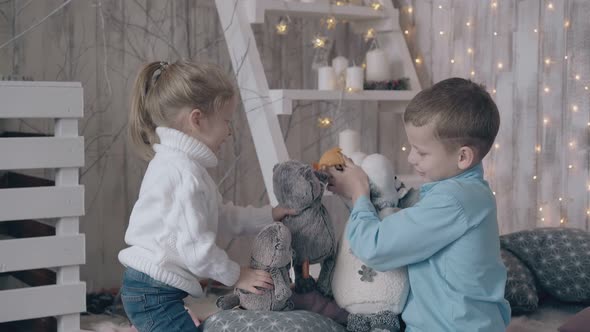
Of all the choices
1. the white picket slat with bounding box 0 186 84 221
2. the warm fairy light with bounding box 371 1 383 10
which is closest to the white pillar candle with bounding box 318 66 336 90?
the warm fairy light with bounding box 371 1 383 10

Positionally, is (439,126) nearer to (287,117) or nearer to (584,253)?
(584,253)

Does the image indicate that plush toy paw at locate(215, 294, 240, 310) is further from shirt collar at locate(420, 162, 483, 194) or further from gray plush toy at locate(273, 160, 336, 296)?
shirt collar at locate(420, 162, 483, 194)

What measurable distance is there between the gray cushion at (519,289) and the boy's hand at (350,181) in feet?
2.09

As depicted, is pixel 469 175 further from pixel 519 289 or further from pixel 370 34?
pixel 370 34

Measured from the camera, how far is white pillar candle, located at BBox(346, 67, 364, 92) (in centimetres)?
267

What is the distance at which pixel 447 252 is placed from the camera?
153 cm

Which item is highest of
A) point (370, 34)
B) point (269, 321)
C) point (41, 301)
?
point (370, 34)

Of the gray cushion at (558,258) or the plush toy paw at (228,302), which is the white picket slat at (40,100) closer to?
the plush toy paw at (228,302)

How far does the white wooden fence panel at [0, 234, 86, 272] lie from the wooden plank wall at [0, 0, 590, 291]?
68 cm

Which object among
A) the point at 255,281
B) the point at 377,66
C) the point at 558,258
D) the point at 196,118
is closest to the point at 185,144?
the point at 196,118

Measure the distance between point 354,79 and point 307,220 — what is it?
1108 millimetres

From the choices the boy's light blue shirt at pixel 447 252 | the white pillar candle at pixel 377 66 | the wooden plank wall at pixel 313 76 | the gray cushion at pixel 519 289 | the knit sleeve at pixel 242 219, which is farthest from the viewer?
the white pillar candle at pixel 377 66

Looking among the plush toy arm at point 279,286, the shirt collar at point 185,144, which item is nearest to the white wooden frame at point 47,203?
the shirt collar at point 185,144

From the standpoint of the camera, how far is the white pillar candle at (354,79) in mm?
2674
